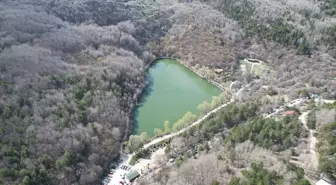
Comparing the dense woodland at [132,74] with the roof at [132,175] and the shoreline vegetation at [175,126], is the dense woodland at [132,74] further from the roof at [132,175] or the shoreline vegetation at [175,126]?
the roof at [132,175]

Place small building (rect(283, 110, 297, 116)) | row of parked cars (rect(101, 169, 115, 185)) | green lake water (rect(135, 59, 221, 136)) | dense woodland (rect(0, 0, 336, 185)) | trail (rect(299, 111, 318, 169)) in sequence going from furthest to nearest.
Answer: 1. green lake water (rect(135, 59, 221, 136))
2. small building (rect(283, 110, 297, 116))
3. row of parked cars (rect(101, 169, 115, 185))
4. dense woodland (rect(0, 0, 336, 185))
5. trail (rect(299, 111, 318, 169))

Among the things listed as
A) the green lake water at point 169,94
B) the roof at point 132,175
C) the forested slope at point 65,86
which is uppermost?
the forested slope at point 65,86

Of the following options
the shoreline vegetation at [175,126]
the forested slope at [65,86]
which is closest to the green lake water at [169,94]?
the shoreline vegetation at [175,126]

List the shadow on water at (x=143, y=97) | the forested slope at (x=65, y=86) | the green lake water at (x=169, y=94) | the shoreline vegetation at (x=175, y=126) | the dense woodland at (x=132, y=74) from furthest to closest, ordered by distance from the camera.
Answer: the green lake water at (x=169, y=94) < the shadow on water at (x=143, y=97) < the shoreline vegetation at (x=175, y=126) < the forested slope at (x=65, y=86) < the dense woodland at (x=132, y=74)

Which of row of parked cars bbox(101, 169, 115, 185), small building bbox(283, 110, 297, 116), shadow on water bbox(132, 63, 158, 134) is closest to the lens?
row of parked cars bbox(101, 169, 115, 185)

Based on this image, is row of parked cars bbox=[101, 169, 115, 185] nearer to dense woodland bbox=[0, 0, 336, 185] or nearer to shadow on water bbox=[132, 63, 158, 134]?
dense woodland bbox=[0, 0, 336, 185]

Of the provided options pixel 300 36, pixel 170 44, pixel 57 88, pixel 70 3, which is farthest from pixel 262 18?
pixel 57 88

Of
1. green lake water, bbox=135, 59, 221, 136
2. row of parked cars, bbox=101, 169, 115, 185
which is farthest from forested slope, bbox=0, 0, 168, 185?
green lake water, bbox=135, 59, 221, 136
